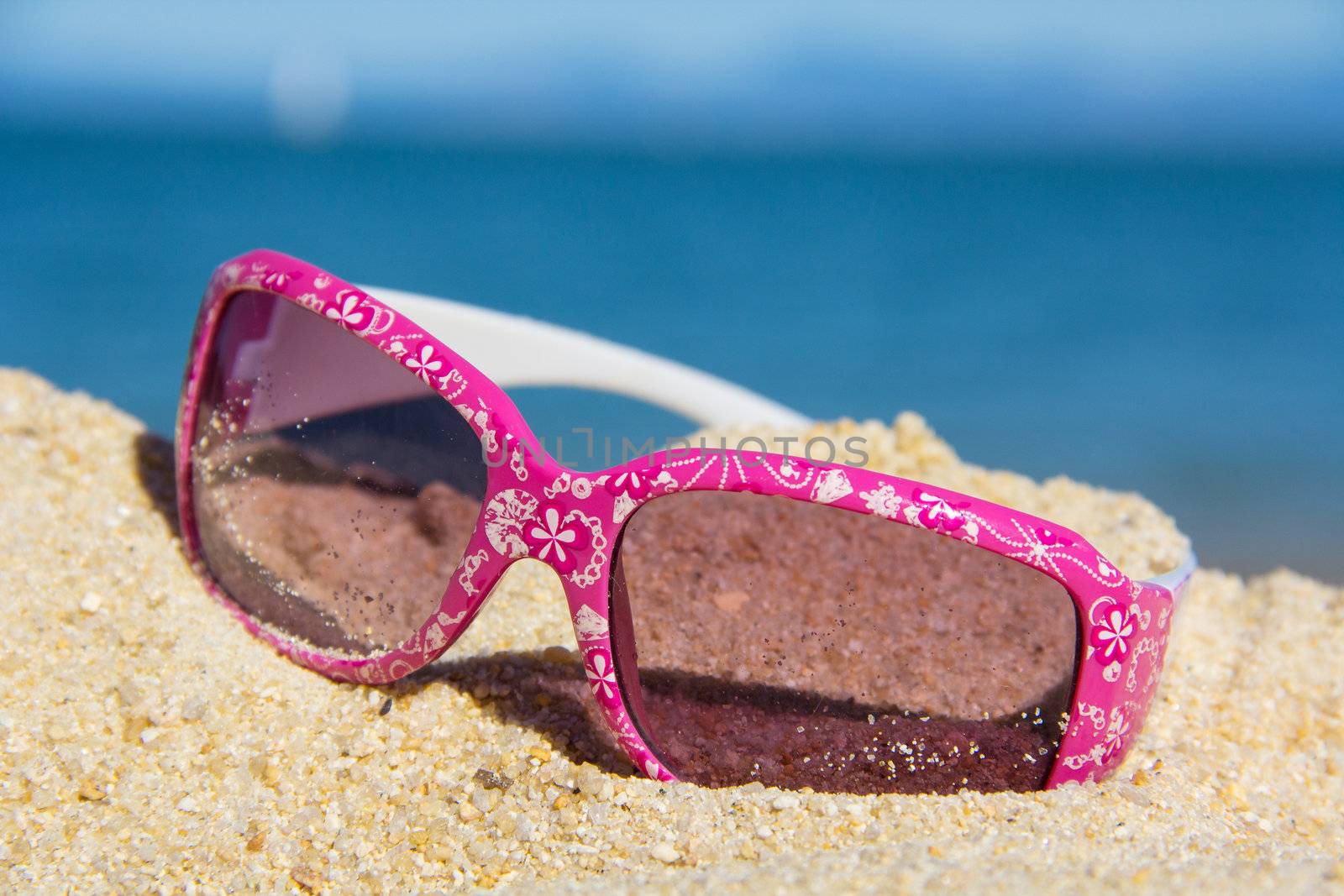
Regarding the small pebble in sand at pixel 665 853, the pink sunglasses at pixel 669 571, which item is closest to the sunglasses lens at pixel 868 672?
the pink sunglasses at pixel 669 571

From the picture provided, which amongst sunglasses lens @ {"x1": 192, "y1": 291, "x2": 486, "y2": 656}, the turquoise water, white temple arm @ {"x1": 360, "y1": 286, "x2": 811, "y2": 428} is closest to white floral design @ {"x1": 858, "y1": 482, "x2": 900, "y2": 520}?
sunglasses lens @ {"x1": 192, "y1": 291, "x2": 486, "y2": 656}

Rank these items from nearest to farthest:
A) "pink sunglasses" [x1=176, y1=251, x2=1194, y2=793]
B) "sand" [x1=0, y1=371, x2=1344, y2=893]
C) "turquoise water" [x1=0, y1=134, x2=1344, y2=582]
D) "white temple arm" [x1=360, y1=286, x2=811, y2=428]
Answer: "sand" [x1=0, y1=371, x2=1344, y2=893] → "pink sunglasses" [x1=176, y1=251, x2=1194, y2=793] → "white temple arm" [x1=360, y1=286, x2=811, y2=428] → "turquoise water" [x1=0, y1=134, x2=1344, y2=582]

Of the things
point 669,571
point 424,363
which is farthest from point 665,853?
point 424,363

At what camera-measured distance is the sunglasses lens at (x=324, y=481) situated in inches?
43.6

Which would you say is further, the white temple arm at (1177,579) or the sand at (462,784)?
the white temple arm at (1177,579)

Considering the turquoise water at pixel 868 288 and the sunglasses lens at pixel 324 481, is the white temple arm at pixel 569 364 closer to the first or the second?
the turquoise water at pixel 868 288

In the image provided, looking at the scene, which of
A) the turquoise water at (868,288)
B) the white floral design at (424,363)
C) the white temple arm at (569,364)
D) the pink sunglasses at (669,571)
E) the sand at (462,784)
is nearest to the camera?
the sand at (462,784)

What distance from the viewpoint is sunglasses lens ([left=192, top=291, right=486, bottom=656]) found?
1.11 metres

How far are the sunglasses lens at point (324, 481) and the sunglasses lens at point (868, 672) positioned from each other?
26 centimetres

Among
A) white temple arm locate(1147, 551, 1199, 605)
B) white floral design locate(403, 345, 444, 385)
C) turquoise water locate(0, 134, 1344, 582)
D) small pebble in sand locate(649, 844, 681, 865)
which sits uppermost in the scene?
turquoise water locate(0, 134, 1344, 582)

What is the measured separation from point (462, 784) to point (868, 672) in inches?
16.2

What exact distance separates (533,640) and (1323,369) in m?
8.15

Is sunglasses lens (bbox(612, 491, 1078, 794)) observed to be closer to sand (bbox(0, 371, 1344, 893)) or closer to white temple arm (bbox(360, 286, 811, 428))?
sand (bbox(0, 371, 1344, 893))

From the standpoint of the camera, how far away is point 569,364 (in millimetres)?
1874
